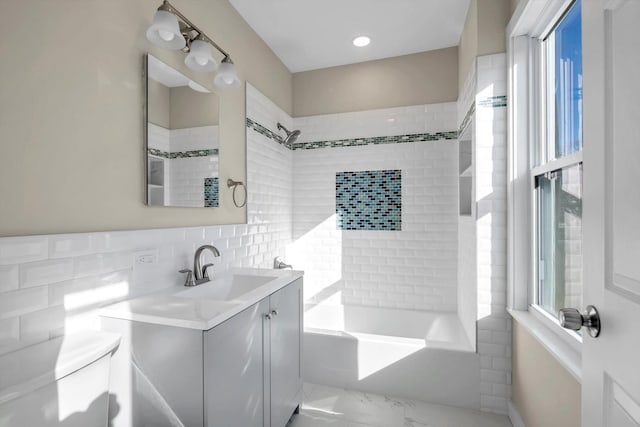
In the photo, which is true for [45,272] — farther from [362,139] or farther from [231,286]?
[362,139]

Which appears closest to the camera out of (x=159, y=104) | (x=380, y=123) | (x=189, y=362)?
(x=189, y=362)

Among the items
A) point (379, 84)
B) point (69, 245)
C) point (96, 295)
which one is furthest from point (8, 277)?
point (379, 84)

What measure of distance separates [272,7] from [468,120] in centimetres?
163

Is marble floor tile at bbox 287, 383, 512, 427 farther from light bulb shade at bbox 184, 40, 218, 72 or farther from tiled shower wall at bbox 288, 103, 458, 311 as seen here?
light bulb shade at bbox 184, 40, 218, 72

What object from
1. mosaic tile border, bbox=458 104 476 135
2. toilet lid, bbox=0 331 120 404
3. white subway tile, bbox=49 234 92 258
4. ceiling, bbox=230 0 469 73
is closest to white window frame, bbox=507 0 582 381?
mosaic tile border, bbox=458 104 476 135

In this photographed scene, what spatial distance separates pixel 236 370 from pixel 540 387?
4.72 ft

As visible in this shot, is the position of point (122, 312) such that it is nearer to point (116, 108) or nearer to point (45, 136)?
point (45, 136)

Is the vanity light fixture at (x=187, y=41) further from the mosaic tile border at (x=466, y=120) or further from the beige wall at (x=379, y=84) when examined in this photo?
the mosaic tile border at (x=466, y=120)

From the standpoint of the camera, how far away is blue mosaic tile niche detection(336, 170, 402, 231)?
9.71 feet

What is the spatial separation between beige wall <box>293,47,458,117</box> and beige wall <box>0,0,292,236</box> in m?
1.58

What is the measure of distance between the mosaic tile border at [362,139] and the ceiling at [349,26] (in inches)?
29.6

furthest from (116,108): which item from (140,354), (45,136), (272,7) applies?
(272,7)

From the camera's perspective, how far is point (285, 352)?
169 cm

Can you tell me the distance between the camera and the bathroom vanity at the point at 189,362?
109 cm
